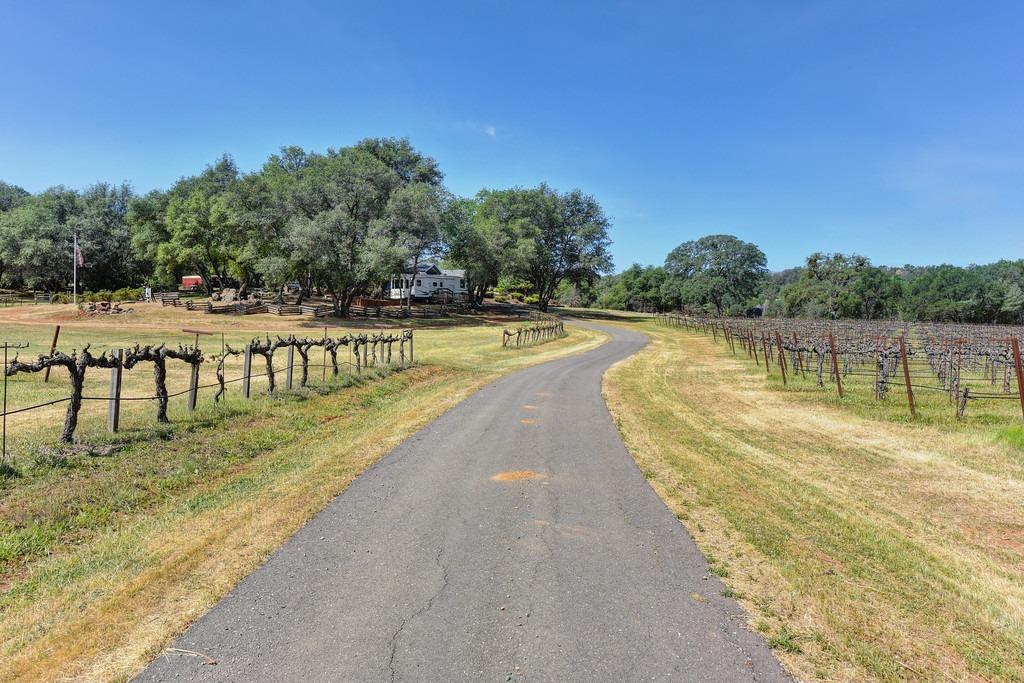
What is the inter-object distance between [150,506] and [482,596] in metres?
5.23

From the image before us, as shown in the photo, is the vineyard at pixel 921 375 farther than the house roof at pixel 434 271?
No

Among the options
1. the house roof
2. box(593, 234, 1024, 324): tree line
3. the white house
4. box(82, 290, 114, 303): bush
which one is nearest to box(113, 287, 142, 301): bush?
box(82, 290, 114, 303): bush

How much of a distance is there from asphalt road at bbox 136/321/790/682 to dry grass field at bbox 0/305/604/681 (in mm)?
457

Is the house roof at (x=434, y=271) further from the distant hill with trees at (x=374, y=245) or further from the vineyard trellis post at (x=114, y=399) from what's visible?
the vineyard trellis post at (x=114, y=399)

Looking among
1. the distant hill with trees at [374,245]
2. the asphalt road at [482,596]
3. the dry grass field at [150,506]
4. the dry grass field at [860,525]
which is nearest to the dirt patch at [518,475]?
the asphalt road at [482,596]

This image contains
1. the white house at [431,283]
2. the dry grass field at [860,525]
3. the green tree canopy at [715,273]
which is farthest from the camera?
the green tree canopy at [715,273]

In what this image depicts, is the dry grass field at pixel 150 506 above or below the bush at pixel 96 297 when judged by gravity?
below

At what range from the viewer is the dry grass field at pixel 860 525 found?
4363 millimetres

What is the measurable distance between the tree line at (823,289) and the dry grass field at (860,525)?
270 feet

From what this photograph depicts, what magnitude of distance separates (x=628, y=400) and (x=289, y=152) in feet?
202

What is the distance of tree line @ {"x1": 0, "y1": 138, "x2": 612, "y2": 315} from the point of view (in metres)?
47.1

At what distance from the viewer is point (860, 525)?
720cm

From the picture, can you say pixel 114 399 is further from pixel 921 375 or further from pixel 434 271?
pixel 434 271

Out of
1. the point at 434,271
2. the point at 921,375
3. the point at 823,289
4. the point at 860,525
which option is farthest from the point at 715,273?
the point at 860,525
